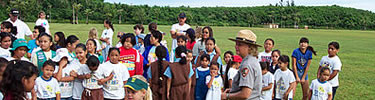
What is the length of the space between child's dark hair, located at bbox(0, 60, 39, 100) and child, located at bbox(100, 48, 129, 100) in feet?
7.83

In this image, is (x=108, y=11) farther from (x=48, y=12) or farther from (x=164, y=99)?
(x=164, y=99)

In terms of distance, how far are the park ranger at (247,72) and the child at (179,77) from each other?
1834 mm

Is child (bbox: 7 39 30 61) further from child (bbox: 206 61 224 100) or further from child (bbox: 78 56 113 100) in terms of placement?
child (bbox: 206 61 224 100)

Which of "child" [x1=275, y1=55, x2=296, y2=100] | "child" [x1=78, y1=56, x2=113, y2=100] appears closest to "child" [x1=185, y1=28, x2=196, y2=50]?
"child" [x1=275, y1=55, x2=296, y2=100]

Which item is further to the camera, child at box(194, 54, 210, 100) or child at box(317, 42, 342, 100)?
child at box(317, 42, 342, 100)

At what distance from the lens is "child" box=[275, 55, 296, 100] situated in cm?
621

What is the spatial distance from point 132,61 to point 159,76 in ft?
2.49

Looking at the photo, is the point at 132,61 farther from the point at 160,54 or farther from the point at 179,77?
the point at 179,77

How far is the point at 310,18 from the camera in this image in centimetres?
10238

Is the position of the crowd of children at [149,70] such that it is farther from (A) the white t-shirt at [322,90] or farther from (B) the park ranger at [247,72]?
(B) the park ranger at [247,72]

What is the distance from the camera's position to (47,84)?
4969mm

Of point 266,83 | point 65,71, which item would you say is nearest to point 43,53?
point 65,71

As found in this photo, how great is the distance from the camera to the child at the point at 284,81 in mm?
6211

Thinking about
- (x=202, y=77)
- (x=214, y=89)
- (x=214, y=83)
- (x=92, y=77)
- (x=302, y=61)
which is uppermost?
(x=302, y=61)
